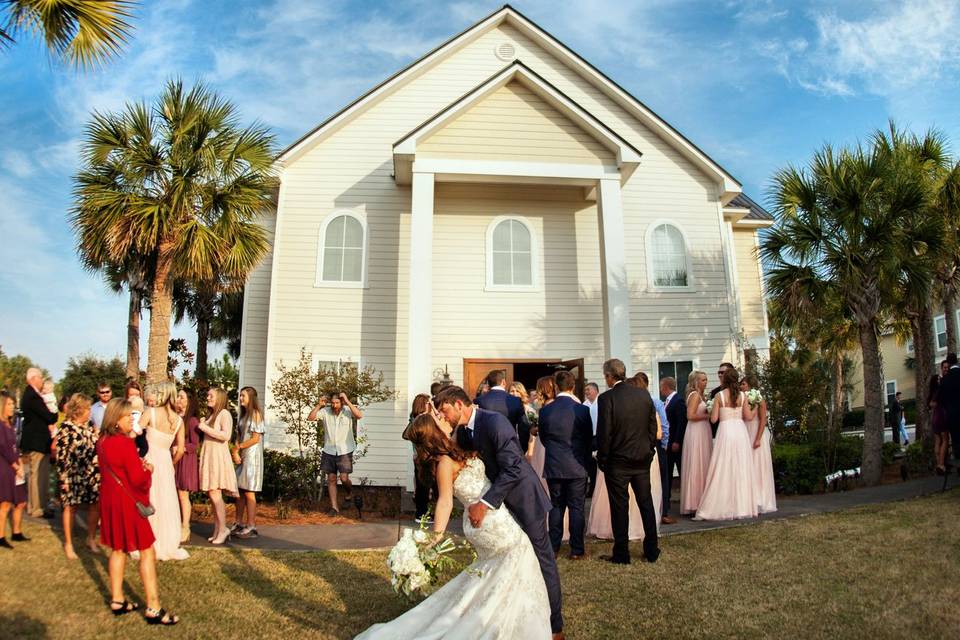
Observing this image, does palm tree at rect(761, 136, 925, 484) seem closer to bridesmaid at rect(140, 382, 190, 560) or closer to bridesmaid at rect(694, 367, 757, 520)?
bridesmaid at rect(694, 367, 757, 520)

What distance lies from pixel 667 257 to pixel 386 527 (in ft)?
32.6

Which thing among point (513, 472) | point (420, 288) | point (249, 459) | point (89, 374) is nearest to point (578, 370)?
point (420, 288)

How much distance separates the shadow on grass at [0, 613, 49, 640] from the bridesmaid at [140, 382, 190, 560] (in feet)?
6.16

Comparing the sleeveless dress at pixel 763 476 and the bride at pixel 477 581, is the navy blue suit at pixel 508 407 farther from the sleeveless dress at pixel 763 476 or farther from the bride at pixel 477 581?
the bride at pixel 477 581

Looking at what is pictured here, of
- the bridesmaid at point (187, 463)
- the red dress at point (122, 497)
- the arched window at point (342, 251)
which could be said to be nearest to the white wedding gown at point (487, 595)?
the red dress at point (122, 497)

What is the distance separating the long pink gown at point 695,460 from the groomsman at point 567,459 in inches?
125

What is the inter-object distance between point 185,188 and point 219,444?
6.40m

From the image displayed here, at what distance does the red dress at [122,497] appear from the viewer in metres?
5.74

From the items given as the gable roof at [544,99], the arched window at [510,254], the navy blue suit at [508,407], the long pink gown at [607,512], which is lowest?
the long pink gown at [607,512]

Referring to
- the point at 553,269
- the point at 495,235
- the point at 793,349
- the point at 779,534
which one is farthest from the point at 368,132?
the point at 793,349

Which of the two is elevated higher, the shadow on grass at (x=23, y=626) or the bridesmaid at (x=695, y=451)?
the bridesmaid at (x=695, y=451)

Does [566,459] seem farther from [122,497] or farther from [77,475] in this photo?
[77,475]

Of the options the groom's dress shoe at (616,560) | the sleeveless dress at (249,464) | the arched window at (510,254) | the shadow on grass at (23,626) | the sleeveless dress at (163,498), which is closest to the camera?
the shadow on grass at (23,626)

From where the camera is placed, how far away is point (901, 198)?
13086mm
